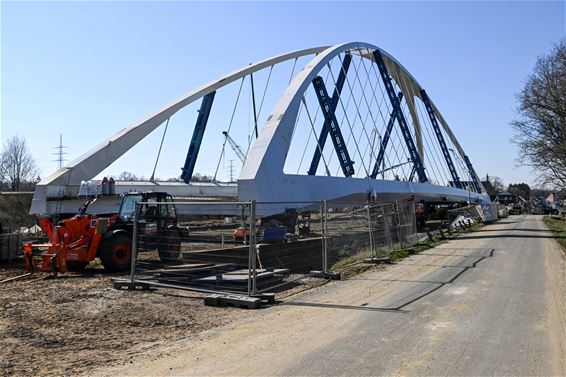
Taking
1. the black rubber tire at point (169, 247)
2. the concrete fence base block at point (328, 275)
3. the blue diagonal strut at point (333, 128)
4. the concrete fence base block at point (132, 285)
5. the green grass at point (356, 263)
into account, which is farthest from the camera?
the blue diagonal strut at point (333, 128)

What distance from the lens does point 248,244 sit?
11.3 m

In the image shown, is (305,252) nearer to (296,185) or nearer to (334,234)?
(334,234)

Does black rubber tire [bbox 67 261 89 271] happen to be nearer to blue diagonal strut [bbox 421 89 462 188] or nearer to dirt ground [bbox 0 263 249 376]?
dirt ground [bbox 0 263 249 376]

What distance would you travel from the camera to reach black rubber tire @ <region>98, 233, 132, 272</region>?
47.0 feet

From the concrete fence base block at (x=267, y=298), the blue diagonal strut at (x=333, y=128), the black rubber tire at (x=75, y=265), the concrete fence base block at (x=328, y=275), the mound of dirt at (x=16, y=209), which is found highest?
the blue diagonal strut at (x=333, y=128)

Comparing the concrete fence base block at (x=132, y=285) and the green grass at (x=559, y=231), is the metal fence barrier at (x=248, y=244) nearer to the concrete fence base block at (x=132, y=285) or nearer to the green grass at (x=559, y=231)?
the concrete fence base block at (x=132, y=285)

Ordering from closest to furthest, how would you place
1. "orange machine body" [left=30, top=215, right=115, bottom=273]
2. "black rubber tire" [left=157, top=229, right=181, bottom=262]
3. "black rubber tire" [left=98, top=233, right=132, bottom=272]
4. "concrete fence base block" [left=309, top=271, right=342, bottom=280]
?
"black rubber tire" [left=157, top=229, right=181, bottom=262], "concrete fence base block" [left=309, top=271, right=342, bottom=280], "orange machine body" [left=30, top=215, right=115, bottom=273], "black rubber tire" [left=98, top=233, right=132, bottom=272]

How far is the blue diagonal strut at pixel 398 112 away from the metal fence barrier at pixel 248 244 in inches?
1214

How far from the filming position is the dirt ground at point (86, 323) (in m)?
5.97

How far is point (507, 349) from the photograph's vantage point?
596cm

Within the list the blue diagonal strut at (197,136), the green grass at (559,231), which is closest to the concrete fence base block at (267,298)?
the green grass at (559,231)

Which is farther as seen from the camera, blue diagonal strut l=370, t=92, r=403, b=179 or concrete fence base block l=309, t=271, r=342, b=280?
blue diagonal strut l=370, t=92, r=403, b=179

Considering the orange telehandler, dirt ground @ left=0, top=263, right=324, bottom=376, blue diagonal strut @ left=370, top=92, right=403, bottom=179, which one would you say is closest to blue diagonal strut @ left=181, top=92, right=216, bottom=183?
blue diagonal strut @ left=370, top=92, right=403, bottom=179

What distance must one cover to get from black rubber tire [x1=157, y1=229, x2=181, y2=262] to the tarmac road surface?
355 centimetres
